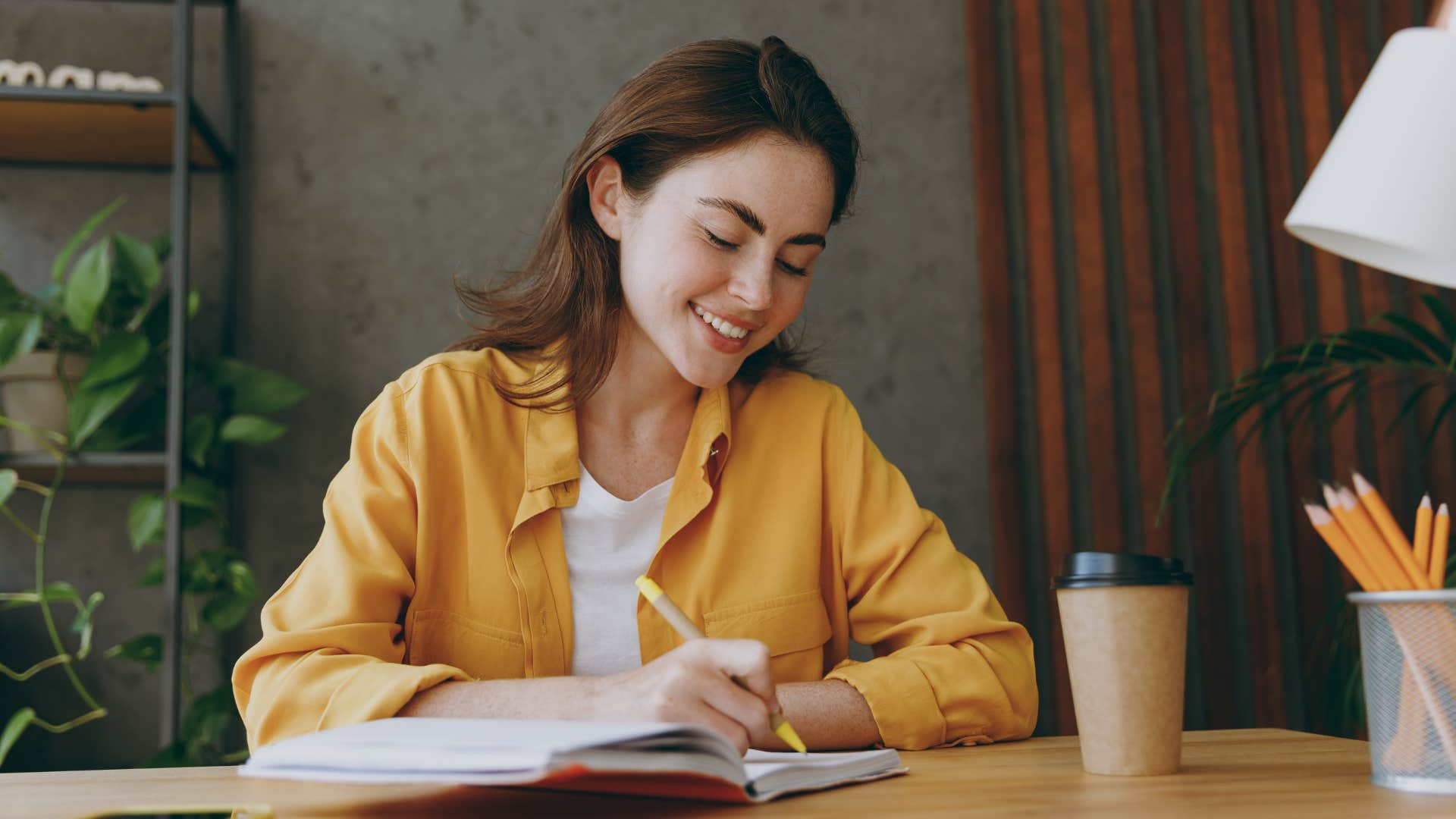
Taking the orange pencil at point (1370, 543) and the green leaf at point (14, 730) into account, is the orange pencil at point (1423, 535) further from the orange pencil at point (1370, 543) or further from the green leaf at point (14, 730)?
the green leaf at point (14, 730)

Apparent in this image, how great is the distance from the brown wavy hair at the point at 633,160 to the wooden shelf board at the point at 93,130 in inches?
38.7

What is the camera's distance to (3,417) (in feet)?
7.08

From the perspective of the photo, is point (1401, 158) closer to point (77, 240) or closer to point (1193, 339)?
point (1193, 339)

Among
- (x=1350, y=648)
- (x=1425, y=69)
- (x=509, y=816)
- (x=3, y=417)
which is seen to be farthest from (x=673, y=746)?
(x=3, y=417)

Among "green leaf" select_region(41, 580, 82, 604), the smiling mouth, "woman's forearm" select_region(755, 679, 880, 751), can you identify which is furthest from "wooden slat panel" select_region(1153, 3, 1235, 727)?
"green leaf" select_region(41, 580, 82, 604)

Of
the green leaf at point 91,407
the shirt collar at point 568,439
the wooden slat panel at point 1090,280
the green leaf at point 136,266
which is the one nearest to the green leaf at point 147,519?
the green leaf at point 91,407

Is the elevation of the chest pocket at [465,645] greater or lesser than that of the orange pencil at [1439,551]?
lesser

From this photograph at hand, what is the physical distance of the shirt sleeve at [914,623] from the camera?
1.15 m

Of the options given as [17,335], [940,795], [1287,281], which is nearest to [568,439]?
[940,795]

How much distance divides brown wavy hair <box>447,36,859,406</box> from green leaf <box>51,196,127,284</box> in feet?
3.37

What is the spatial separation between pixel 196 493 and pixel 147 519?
112 millimetres

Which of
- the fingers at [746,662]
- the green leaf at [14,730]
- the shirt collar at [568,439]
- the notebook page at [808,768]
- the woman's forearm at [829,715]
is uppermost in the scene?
the shirt collar at [568,439]

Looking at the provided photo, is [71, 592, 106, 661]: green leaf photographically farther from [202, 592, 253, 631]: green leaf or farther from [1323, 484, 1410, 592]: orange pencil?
[1323, 484, 1410, 592]: orange pencil

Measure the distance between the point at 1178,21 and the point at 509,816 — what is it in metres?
2.52
